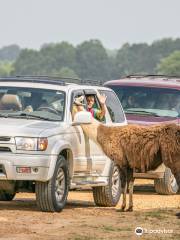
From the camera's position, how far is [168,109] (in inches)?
874

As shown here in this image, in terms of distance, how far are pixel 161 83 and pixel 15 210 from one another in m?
7.16

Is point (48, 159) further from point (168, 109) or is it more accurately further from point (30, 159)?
point (168, 109)

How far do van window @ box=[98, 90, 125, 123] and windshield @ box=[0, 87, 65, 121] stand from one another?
1.63 m

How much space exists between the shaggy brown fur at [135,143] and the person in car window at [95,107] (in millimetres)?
978

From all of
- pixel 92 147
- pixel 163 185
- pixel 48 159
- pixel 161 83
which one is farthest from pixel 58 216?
pixel 161 83

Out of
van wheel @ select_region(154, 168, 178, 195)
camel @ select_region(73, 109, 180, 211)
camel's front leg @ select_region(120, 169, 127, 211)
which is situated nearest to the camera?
camel @ select_region(73, 109, 180, 211)

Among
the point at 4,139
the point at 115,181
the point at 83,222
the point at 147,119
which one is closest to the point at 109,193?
the point at 115,181

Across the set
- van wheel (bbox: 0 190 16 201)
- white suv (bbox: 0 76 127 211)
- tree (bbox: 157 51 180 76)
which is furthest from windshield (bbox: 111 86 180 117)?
tree (bbox: 157 51 180 76)

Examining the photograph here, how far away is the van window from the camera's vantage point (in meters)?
18.5

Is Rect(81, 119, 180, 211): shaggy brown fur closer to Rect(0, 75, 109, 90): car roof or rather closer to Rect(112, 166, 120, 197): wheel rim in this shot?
Rect(0, 75, 109, 90): car roof

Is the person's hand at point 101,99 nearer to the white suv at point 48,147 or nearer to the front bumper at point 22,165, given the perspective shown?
the white suv at point 48,147

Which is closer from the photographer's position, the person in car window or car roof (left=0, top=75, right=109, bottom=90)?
car roof (left=0, top=75, right=109, bottom=90)

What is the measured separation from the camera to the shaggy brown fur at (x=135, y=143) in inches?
644

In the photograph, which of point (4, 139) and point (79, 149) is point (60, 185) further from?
point (4, 139)
